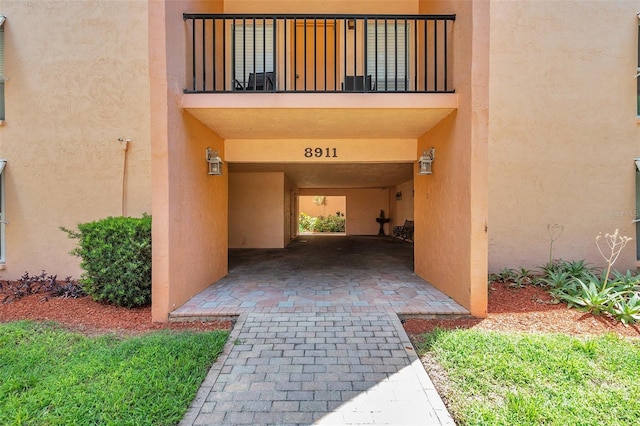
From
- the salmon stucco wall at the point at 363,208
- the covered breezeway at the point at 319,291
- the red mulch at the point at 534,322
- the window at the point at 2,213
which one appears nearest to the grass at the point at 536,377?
the red mulch at the point at 534,322

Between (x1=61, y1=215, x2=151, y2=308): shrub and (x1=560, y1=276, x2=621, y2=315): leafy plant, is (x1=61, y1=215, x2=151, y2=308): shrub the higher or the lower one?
the higher one

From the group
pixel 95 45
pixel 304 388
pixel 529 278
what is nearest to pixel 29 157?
pixel 95 45

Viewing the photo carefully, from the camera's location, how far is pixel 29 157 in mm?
5648

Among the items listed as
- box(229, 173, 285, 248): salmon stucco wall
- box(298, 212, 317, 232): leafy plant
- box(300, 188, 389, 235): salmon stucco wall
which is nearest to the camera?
box(229, 173, 285, 248): salmon stucco wall

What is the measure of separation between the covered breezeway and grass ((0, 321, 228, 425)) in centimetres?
81

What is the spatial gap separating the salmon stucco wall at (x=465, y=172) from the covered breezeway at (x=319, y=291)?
1.26 ft

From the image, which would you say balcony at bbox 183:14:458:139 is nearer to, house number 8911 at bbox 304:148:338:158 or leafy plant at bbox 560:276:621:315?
house number 8911 at bbox 304:148:338:158

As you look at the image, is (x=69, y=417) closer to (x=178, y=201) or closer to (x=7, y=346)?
(x=7, y=346)

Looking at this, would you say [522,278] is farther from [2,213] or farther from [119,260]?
[2,213]

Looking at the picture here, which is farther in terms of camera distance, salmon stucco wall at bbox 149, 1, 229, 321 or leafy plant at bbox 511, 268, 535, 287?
leafy plant at bbox 511, 268, 535, 287

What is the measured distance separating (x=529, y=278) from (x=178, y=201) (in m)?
6.22

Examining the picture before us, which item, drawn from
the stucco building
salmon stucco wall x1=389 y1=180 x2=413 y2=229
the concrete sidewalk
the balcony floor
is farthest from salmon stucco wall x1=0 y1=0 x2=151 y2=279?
salmon stucco wall x1=389 y1=180 x2=413 y2=229

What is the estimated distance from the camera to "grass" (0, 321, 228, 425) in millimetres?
2143

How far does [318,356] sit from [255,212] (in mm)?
8495
